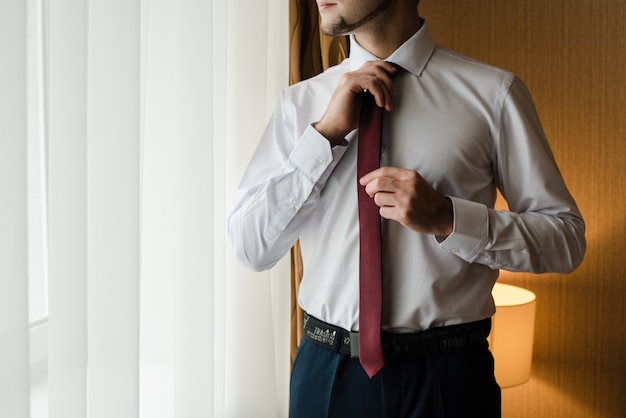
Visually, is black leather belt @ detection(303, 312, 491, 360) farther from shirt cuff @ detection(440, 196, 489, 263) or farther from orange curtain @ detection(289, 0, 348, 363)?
orange curtain @ detection(289, 0, 348, 363)

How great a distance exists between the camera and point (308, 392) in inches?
54.6

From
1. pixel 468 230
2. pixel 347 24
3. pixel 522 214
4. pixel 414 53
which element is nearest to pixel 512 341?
pixel 522 214

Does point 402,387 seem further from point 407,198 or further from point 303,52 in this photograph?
point 303,52

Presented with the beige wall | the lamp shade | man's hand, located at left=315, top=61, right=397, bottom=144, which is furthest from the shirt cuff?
the beige wall

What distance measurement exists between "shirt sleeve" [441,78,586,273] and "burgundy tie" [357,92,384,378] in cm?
15

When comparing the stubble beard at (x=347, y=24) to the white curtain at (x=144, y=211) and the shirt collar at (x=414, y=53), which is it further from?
the white curtain at (x=144, y=211)

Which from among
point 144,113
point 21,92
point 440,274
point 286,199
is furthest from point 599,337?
point 21,92

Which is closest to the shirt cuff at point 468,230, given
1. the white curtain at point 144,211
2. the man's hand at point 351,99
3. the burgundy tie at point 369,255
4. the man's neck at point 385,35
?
the burgundy tie at point 369,255

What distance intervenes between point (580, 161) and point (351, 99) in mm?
1415

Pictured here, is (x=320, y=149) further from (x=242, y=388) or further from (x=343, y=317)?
(x=242, y=388)

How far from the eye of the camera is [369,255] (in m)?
1.29

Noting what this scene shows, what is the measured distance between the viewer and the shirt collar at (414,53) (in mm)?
1421

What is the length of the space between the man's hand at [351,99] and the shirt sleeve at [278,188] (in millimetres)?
30

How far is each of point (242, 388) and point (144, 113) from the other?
83cm
